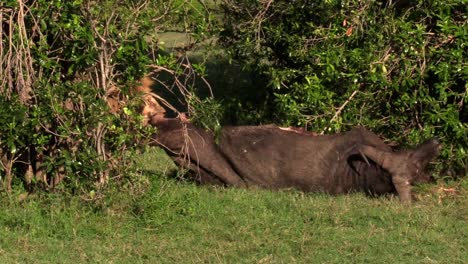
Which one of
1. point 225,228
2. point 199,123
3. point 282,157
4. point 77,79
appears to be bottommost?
point 225,228

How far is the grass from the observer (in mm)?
6512

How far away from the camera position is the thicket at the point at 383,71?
27.6 feet

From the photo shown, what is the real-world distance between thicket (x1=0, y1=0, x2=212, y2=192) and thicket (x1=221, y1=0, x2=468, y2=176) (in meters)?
1.61

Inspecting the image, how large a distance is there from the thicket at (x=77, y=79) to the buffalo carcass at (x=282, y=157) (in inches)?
28.8

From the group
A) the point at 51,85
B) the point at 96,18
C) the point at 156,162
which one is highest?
the point at 96,18

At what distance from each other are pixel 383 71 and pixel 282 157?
47.2 inches

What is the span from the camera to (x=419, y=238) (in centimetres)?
678

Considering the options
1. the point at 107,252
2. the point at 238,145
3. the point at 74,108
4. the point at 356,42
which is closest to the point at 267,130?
the point at 238,145

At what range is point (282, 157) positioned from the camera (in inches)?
328

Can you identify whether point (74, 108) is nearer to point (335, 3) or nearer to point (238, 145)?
point (238, 145)

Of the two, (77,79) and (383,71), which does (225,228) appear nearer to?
(77,79)

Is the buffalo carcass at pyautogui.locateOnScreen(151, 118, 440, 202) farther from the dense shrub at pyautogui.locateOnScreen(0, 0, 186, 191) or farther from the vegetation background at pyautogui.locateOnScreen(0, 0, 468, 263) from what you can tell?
the dense shrub at pyautogui.locateOnScreen(0, 0, 186, 191)

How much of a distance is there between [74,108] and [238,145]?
1632 millimetres

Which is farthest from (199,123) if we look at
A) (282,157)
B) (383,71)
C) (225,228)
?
(383,71)
